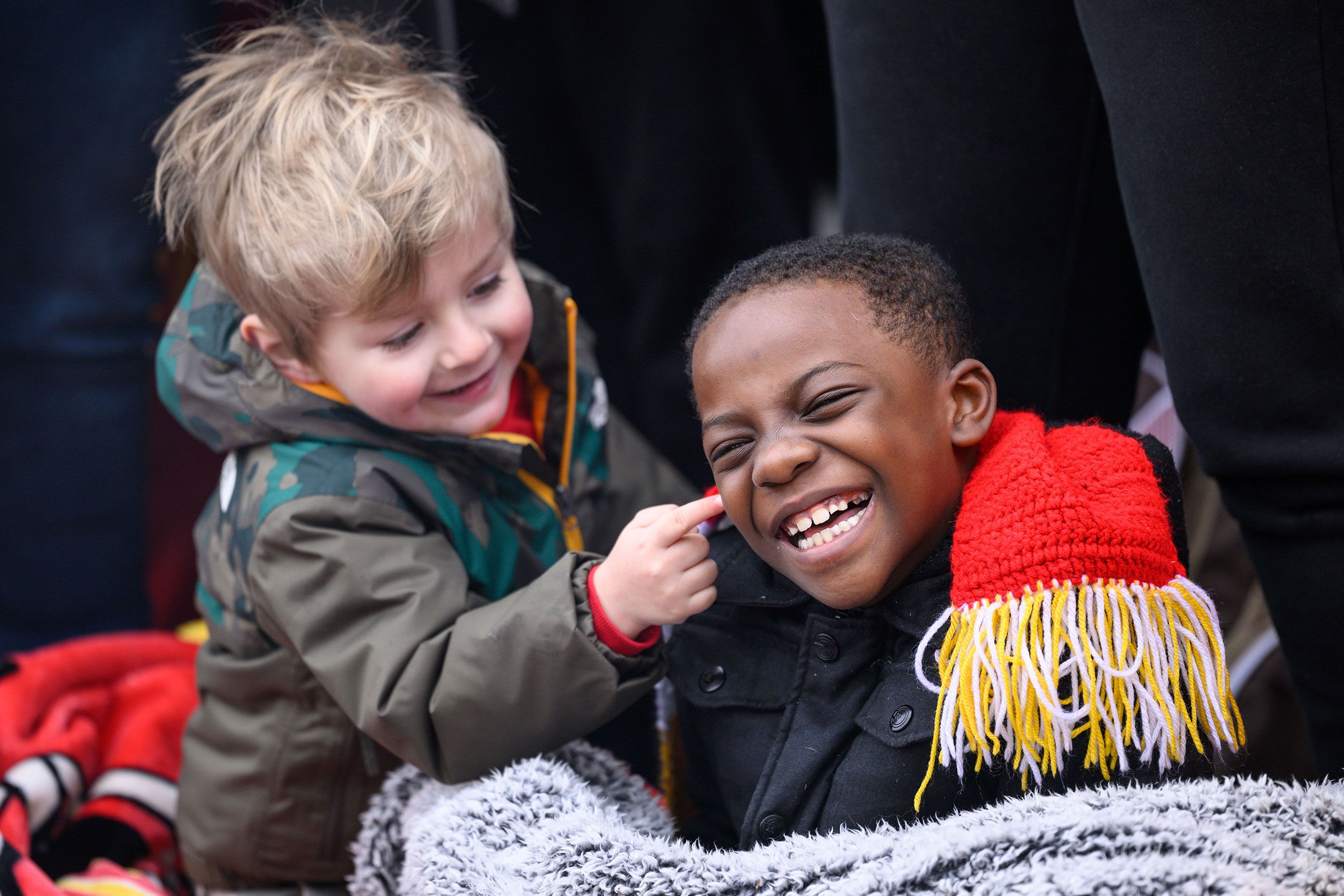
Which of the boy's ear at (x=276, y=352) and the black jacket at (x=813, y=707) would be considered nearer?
the black jacket at (x=813, y=707)

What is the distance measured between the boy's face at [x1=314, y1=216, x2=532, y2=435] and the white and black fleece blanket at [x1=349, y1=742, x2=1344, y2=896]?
42 centimetres

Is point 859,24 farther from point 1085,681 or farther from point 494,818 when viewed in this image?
point 494,818

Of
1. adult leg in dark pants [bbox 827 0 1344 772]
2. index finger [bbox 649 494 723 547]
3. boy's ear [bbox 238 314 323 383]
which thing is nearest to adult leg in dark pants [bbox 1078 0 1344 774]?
adult leg in dark pants [bbox 827 0 1344 772]

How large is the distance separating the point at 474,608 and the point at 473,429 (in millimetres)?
230

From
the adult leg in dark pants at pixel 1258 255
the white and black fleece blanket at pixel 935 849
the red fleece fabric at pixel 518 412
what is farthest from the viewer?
the red fleece fabric at pixel 518 412

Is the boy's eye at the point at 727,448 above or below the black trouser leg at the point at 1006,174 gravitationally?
below

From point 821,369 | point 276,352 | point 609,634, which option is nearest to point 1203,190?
point 821,369

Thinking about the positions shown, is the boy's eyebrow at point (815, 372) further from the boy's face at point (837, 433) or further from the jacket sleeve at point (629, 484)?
the jacket sleeve at point (629, 484)

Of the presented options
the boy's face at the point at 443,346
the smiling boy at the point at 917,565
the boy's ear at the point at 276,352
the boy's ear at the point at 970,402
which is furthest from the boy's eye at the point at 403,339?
the boy's ear at the point at 970,402

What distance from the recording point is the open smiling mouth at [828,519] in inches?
39.9

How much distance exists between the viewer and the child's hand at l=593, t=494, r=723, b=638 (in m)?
1.10

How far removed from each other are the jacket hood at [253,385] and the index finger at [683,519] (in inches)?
12.3

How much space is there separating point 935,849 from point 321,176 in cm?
92

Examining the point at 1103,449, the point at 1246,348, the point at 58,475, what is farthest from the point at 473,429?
the point at 58,475
